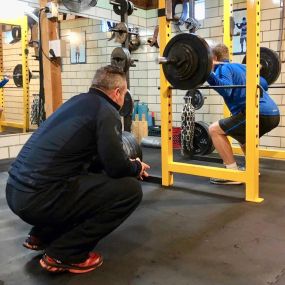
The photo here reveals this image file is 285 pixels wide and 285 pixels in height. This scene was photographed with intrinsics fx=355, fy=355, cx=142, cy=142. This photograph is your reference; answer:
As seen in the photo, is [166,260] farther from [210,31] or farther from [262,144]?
[210,31]

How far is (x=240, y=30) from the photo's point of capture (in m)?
4.97

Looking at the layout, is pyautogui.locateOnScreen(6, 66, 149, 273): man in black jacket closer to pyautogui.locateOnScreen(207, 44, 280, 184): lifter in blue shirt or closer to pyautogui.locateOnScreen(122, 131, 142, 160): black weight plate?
pyautogui.locateOnScreen(122, 131, 142, 160): black weight plate

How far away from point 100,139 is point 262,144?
3.80 meters

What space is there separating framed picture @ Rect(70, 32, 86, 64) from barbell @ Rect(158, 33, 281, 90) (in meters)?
2.64

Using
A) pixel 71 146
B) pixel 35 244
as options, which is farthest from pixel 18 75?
pixel 71 146

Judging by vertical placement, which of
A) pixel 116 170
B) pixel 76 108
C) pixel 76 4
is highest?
pixel 76 4

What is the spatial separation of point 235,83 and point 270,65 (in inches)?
36.7

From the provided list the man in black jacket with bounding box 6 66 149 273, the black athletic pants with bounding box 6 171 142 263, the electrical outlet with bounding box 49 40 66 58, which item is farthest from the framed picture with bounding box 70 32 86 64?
the black athletic pants with bounding box 6 171 142 263

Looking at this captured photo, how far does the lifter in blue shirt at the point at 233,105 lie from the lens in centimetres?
324

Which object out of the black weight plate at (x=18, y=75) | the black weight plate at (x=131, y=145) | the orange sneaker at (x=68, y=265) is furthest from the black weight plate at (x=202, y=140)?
the orange sneaker at (x=68, y=265)

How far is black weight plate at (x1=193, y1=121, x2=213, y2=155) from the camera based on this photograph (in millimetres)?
4453

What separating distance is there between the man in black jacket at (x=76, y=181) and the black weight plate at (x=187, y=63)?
1.20 meters

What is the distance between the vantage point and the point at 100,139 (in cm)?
175

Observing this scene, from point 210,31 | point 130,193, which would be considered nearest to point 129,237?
point 130,193
